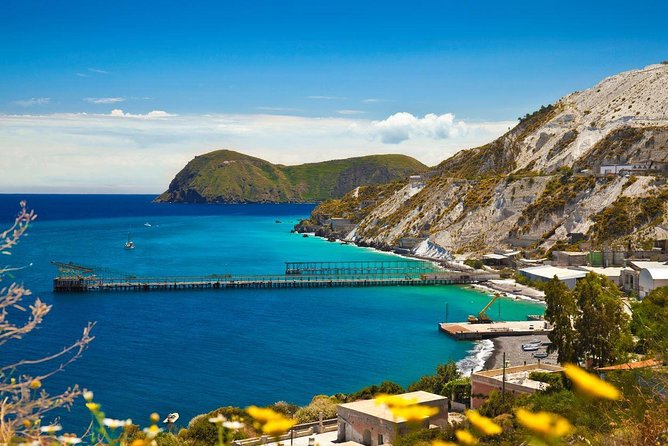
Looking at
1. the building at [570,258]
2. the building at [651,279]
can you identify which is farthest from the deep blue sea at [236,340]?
the building at [570,258]

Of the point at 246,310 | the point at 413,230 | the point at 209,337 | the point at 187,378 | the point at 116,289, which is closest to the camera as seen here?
the point at 187,378

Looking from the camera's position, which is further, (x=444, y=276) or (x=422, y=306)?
(x=444, y=276)

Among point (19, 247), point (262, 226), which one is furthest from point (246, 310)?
point (262, 226)

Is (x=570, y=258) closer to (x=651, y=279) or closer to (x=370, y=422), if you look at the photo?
(x=651, y=279)

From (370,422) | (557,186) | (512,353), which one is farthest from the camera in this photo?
(557,186)

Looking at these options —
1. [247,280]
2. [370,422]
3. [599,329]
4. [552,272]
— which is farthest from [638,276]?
[370,422]

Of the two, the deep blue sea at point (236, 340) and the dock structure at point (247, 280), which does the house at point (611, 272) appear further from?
the dock structure at point (247, 280)

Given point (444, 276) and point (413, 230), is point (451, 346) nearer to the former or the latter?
point (444, 276)
